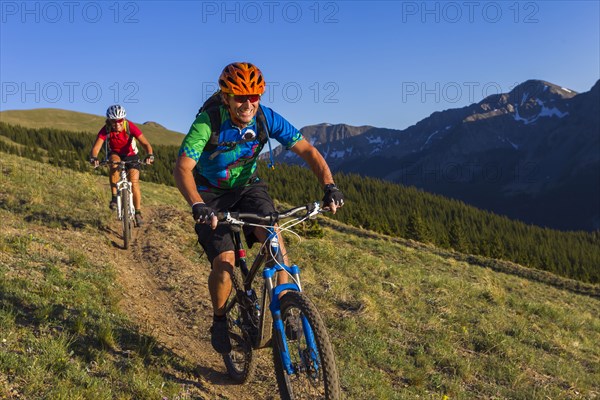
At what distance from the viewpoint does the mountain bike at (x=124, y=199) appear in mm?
12391

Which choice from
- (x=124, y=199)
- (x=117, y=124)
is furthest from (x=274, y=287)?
(x=117, y=124)

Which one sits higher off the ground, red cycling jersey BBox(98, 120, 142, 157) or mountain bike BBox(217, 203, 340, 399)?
red cycling jersey BBox(98, 120, 142, 157)

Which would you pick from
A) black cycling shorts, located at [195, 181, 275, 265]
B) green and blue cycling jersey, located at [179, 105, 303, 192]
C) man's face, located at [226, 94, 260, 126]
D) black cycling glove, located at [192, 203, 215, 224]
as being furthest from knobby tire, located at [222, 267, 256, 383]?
man's face, located at [226, 94, 260, 126]

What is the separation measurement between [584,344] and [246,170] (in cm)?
1113

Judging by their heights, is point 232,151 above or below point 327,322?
above

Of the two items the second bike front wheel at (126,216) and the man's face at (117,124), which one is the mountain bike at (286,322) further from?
the man's face at (117,124)

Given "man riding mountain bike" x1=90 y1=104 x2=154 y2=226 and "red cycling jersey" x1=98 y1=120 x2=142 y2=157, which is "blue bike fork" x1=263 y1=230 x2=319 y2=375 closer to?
"man riding mountain bike" x1=90 y1=104 x2=154 y2=226

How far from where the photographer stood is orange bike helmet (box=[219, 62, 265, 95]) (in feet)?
17.0

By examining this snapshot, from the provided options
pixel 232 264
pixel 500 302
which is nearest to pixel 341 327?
pixel 232 264

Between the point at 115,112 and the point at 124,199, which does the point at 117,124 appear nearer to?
the point at 115,112

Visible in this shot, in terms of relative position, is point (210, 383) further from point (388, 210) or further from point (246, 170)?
point (388, 210)

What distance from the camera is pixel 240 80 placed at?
17.1 ft

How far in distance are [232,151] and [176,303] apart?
4.69 m

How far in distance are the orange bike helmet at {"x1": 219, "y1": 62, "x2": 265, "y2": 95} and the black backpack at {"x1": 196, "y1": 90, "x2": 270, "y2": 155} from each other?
0.33m
